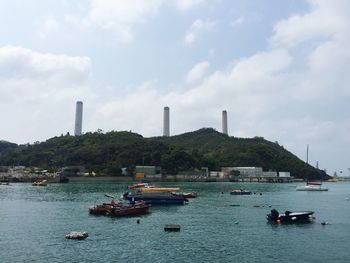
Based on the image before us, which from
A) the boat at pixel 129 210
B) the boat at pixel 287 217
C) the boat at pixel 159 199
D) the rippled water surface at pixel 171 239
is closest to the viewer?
the rippled water surface at pixel 171 239

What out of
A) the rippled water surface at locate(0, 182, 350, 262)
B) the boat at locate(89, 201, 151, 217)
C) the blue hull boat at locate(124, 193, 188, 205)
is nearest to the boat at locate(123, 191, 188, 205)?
the blue hull boat at locate(124, 193, 188, 205)

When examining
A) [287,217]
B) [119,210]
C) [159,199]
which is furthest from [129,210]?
[287,217]

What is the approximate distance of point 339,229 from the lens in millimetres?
48250

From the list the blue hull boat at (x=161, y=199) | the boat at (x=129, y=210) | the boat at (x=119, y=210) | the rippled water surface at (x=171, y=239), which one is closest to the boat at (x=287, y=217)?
the rippled water surface at (x=171, y=239)

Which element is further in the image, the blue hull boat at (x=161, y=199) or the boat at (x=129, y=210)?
the blue hull boat at (x=161, y=199)

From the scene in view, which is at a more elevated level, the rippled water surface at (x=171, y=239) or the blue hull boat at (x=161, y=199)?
the blue hull boat at (x=161, y=199)

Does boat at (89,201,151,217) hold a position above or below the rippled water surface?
above

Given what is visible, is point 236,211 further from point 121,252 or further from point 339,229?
point 121,252

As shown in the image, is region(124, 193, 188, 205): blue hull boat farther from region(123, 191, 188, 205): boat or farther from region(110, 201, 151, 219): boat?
region(110, 201, 151, 219): boat

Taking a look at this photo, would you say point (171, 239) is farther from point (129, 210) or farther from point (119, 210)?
point (129, 210)

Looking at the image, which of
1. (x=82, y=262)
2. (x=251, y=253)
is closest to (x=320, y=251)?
(x=251, y=253)

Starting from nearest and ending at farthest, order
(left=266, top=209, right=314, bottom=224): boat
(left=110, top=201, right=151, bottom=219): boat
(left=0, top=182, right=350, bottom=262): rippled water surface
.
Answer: (left=0, top=182, right=350, bottom=262): rippled water surface
(left=266, top=209, right=314, bottom=224): boat
(left=110, top=201, right=151, bottom=219): boat

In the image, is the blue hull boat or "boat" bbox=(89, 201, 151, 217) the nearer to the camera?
"boat" bbox=(89, 201, 151, 217)

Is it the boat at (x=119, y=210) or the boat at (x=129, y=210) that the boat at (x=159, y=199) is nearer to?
the boat at (x=129, y=210)
